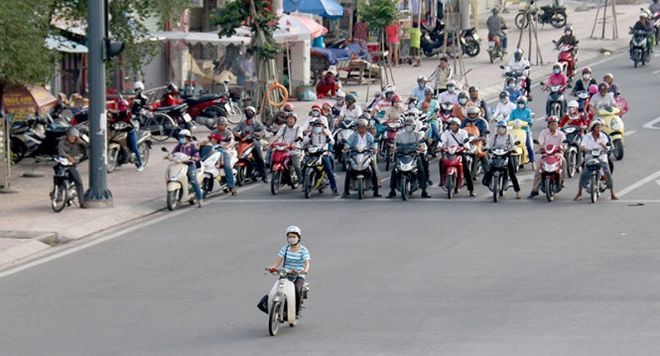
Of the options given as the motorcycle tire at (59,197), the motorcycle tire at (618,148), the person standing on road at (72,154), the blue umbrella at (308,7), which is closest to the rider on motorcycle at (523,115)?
the motorcycle tire at (618,148)

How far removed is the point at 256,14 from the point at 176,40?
18.1 ft

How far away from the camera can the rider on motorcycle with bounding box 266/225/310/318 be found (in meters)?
16.0

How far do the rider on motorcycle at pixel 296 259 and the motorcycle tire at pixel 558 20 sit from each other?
4066 cm

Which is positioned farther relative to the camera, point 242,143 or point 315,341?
point 242,143

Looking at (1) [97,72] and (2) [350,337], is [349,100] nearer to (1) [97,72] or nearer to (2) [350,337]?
(1) [97,72]

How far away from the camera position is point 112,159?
2920 cm

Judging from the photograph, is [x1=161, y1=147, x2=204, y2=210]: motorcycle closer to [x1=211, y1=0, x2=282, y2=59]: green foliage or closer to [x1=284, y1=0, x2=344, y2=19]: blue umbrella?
[x1=211, y1=0, x2=282, y2=59]: green foliage

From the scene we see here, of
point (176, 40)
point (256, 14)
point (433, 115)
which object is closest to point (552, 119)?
point (433, 115)

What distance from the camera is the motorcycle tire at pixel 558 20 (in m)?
55.0

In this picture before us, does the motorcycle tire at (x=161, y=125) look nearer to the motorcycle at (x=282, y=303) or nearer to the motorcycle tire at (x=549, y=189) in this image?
the motorcycle tire at (x=549, y=189)

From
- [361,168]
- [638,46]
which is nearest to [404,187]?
[361,168]

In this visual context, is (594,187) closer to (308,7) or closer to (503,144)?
(503,144)

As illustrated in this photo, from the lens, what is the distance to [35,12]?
25859 mm

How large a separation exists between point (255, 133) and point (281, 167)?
1.75 m
